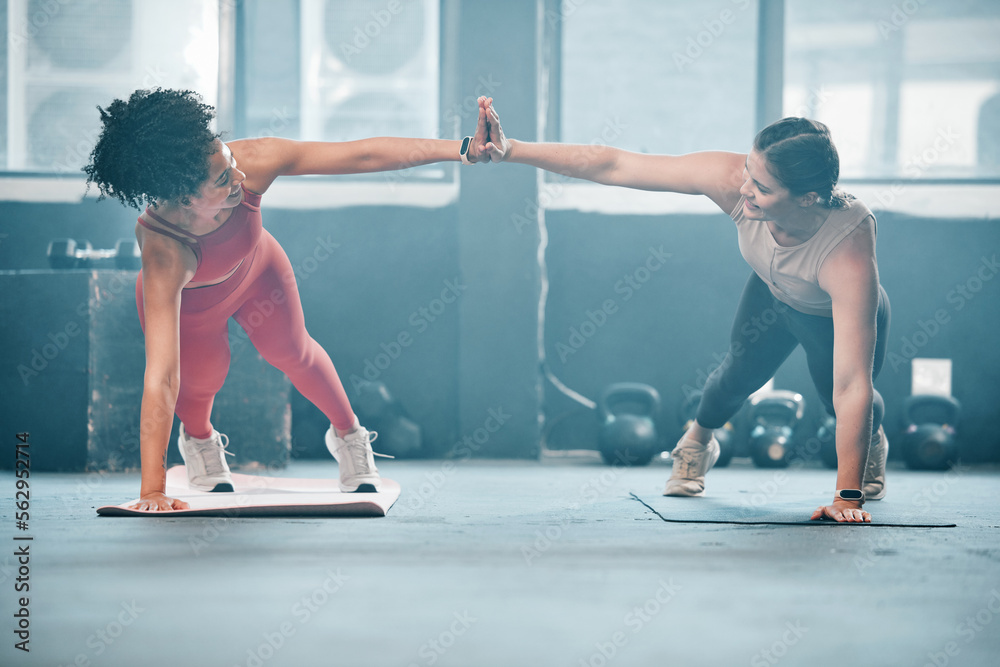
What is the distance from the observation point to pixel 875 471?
9.30 feet

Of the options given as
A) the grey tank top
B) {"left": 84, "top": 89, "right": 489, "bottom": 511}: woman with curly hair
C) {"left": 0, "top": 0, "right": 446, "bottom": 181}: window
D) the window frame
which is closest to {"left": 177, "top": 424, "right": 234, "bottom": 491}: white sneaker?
{"left": 84, "top": 89, "right": 489, "bottom": 511}: woman with curly hair

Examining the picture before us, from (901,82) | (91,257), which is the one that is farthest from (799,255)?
(901,82)

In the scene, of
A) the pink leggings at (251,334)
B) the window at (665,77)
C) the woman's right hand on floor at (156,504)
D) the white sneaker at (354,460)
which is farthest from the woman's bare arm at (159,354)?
the window at (665,77)

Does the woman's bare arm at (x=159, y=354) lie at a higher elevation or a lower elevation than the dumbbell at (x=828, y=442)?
higher

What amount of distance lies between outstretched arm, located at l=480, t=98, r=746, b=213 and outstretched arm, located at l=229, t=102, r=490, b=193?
6.6 inches

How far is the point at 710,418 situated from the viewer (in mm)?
2715

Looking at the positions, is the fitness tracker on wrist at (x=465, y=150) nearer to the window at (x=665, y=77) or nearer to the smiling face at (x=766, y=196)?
the smiling face at (x=766, y=196)

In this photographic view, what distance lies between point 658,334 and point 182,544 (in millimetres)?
3514

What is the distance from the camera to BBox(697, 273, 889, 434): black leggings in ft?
8.09

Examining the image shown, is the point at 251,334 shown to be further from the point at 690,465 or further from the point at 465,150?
the point at 690,465

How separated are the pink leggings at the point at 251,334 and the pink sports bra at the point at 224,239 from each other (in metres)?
0.09

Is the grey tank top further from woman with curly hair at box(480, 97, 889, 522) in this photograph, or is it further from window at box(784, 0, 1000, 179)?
window at box(784, 0, 1000, 179)

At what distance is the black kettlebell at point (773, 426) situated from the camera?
421cm

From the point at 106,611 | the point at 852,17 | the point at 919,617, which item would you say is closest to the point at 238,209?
the point at 106,611
